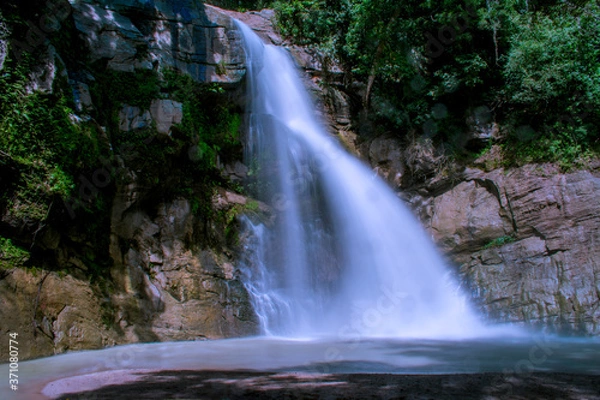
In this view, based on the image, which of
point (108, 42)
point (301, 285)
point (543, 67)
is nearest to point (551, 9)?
point (543, 67)

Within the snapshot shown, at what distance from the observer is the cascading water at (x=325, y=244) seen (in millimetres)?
10906

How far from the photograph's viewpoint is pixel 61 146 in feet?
26.4

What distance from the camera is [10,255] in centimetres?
727

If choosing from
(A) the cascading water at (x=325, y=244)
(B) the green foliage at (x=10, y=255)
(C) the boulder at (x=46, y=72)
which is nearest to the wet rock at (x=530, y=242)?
(A) the cascading water at (x=325, y=244)

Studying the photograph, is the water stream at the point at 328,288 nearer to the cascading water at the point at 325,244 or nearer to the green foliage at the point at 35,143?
the cascading water at the point at 325,244

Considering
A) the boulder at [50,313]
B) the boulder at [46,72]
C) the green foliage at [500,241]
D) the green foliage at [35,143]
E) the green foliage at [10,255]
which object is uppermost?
the boulder at [46,72]

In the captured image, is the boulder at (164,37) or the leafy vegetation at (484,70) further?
the leafy vegetation at (484,70)

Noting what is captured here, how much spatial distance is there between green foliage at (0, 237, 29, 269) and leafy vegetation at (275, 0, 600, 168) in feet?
36.0

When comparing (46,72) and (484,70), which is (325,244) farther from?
(46,72)

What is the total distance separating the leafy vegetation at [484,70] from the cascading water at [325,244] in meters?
2.49

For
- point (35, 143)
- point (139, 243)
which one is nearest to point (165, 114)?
point (139, 243)

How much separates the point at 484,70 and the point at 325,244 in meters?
7.09

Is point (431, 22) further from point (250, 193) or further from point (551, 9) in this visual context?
point (250, 193)
